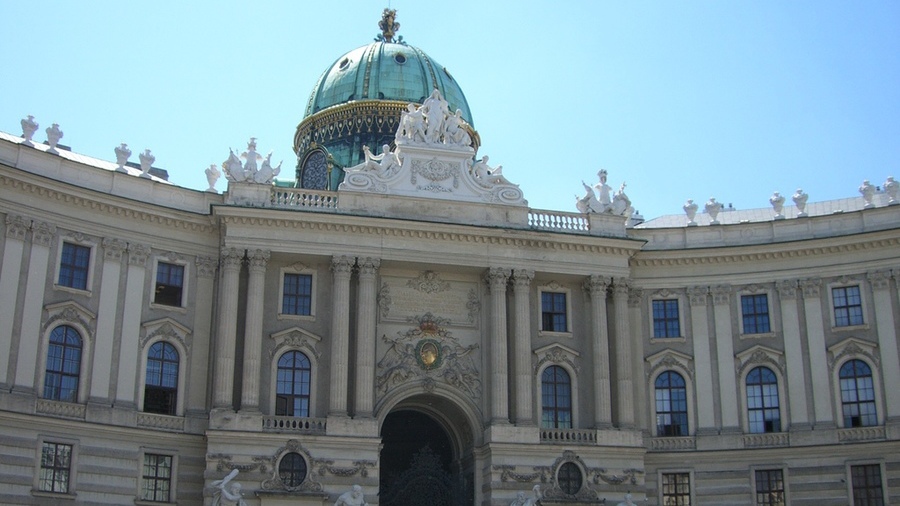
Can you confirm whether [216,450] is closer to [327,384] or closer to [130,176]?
[327,384]

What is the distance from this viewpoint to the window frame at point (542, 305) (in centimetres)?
4512

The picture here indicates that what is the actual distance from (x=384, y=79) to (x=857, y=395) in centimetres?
2444

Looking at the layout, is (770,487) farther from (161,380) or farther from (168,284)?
(168,284)

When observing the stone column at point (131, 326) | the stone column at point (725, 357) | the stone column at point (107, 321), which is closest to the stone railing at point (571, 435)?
the stone column at point (725, 357)

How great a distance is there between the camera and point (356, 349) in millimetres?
42344

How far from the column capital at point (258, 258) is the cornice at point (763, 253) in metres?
14.5

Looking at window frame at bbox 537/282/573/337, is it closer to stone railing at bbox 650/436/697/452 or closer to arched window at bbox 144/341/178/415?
stone railing at bbox 650/436/697/452

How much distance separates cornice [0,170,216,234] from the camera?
39322mm

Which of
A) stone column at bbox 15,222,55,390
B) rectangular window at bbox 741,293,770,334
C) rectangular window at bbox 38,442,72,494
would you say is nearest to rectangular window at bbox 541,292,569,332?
rectangular window at bbox 741,293,770,334

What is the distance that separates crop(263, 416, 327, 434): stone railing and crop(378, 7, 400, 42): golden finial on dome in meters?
23.2

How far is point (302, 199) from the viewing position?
43969 millimetres

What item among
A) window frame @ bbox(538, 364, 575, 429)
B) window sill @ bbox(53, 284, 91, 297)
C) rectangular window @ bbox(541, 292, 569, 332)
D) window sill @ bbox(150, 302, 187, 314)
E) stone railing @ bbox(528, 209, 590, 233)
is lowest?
window frame @ bbox(538, 364, 575, 429)

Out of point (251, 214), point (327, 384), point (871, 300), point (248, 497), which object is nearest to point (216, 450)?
point (248, 497)

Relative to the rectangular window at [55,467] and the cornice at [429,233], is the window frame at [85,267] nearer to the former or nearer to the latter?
the cornice at [429,233]
